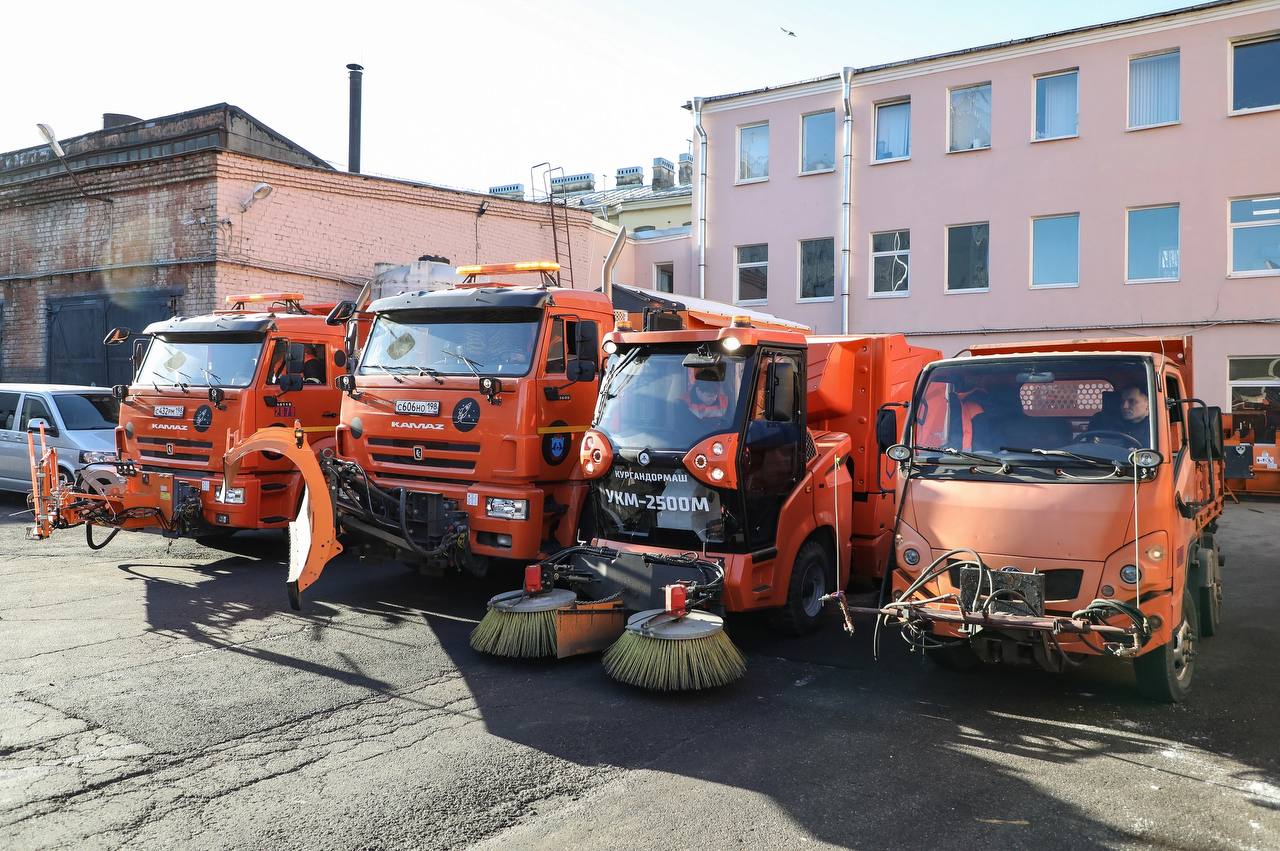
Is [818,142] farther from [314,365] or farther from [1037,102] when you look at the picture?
[314,365]

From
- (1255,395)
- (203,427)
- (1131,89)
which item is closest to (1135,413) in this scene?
(203,427)

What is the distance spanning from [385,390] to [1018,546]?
5.53 meters

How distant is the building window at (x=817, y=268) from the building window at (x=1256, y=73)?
8.51 metres

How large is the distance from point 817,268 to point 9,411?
16806mm

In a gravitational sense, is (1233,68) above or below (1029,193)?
above

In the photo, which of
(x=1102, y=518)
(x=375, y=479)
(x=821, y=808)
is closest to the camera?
(x=821, y=808)

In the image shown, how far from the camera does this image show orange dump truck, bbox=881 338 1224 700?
5098mm

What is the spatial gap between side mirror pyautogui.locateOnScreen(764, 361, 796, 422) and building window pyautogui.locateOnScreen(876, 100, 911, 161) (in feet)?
54.2

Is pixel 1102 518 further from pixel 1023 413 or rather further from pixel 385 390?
pixel 385 390

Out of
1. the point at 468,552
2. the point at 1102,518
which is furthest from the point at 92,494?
the point at 1102,518

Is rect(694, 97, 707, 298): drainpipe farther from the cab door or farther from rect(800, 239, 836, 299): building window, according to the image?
the cab door

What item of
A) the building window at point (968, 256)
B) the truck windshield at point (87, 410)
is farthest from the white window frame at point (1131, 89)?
the truck windshield at point (87, 410)

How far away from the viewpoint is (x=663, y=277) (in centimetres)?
2633

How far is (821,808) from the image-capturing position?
4234 millimetres
